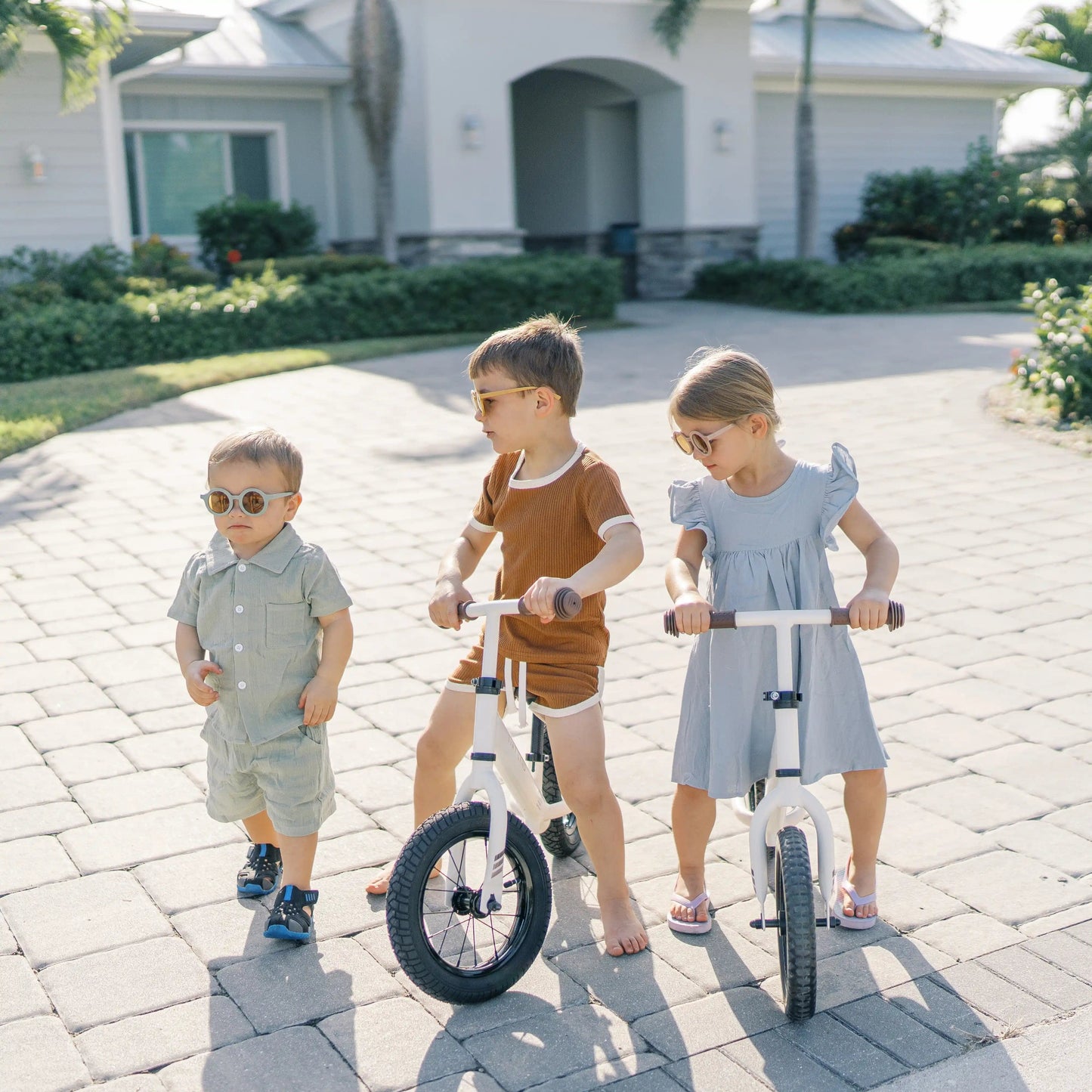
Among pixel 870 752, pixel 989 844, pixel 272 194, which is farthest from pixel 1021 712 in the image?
pixel 272 194

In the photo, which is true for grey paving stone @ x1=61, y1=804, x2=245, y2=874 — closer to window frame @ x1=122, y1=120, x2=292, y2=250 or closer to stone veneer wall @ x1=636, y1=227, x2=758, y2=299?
window frame @ x1=122, y1=120, x2=292, y2=250

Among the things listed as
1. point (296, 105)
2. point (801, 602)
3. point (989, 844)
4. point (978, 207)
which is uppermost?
point (296, 105)

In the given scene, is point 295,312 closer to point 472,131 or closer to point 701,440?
point 472,131

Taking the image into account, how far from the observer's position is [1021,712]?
4.31 meters

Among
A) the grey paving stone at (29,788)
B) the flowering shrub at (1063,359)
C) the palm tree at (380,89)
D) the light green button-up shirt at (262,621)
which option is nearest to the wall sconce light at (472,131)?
the palm tree at (380,89)

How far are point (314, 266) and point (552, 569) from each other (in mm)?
13780

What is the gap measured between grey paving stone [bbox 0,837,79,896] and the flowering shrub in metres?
7.74

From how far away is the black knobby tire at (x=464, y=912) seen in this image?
2549 mm

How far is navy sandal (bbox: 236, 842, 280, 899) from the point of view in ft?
10.5

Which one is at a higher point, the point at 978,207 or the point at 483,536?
the point at 978,207

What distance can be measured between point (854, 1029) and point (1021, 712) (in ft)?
6.58

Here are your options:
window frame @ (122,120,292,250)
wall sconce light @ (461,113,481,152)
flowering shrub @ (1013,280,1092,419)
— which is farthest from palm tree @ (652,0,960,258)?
flowering shrub @ (1013,280,1092,419)

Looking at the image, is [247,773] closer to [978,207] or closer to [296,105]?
[296,105]

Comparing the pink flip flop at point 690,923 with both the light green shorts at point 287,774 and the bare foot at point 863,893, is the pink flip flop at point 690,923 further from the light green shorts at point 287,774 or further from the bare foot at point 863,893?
the light green shorts at point 287,774
